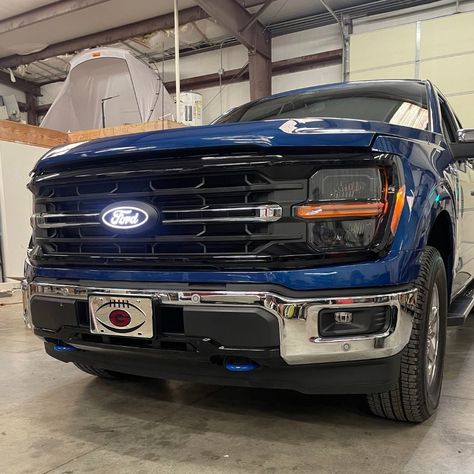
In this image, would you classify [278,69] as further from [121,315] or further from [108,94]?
[121,315]

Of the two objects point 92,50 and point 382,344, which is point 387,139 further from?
point 92,50

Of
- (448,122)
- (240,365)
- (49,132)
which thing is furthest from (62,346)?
(49,132)

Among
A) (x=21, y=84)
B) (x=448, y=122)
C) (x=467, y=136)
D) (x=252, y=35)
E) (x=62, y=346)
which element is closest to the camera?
A: (x=62, y=346)

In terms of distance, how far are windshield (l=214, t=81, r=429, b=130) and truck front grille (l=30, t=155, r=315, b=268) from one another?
3.70ft

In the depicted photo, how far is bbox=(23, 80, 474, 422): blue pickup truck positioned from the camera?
1558mm

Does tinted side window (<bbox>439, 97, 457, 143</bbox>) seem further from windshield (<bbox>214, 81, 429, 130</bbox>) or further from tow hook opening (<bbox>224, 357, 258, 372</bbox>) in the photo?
tow hook opening (<bbox>224, 357, 258, 372</bbox>)

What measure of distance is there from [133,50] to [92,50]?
205 cm

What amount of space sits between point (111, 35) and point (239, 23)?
293 cm

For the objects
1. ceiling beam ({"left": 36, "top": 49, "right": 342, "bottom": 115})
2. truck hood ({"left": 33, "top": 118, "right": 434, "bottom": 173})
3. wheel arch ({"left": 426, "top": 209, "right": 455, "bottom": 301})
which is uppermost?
ceiling beam ({"left": 36, "top": 49, "right": 342, "bottom": 115})

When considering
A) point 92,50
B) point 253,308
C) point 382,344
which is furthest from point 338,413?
point 92,50

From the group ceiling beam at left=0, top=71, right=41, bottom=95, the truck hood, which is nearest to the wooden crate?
the truck hood

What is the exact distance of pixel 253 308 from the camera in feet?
5.09

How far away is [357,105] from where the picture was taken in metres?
2.74

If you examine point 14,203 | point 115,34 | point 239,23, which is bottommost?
point 14,203
